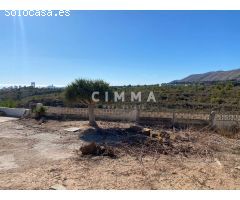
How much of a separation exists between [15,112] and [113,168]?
10678 millimetres

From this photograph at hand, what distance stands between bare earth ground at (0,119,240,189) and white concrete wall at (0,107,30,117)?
226 inches

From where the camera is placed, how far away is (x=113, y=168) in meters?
5.92

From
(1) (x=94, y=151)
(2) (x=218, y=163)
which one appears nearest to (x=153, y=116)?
(1) (x=94, y=151)

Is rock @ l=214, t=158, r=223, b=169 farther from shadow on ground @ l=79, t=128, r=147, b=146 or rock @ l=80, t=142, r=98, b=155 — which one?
rock @ l=80, t=142, r=98, b=155

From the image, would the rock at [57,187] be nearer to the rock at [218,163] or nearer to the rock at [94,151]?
the rock at [94,151]

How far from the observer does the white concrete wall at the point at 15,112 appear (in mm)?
14656

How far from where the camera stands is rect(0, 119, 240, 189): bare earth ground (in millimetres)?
5000

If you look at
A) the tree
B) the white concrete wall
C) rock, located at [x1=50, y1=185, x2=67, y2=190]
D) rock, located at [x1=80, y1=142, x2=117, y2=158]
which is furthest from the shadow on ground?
the white concrete wall

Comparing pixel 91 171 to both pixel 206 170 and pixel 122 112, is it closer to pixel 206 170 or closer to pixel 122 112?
pixel 206 170

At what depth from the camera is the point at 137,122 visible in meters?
12.5
